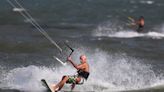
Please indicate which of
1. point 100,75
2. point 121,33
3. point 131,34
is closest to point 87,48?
point 100,75

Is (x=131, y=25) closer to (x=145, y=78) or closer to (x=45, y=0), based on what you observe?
(x=145, y=78)

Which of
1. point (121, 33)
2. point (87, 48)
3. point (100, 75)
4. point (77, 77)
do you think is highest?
point (77, 77)

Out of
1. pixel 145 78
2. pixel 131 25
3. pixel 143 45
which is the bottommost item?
pixel 131 25

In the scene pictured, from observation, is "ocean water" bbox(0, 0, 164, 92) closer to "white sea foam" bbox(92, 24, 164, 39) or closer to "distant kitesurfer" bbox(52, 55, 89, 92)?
"white sea foam" bbox(92, 24, 164, 39)

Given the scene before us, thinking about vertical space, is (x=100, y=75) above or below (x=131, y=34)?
above

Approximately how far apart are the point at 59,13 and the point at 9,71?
31.8 m

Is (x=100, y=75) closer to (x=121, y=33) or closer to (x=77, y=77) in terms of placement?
(x=77, y=77)

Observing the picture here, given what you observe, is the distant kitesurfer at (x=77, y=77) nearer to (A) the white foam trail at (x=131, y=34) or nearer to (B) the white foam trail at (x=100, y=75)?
(B) the white foam trail at (x=100, y=75)

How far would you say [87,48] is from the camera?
3459 centimetres

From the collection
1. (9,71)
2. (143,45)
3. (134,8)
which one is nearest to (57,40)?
(143,45)

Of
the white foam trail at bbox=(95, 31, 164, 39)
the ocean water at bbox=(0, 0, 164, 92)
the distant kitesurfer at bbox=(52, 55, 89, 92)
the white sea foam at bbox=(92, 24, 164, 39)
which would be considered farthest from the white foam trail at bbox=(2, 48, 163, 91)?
the white sea foam at bbox=(92, 24, 164, 39)

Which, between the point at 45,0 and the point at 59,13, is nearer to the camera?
the point at 59,13

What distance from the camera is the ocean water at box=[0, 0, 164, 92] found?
958 inches

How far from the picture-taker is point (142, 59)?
31.8 metres
